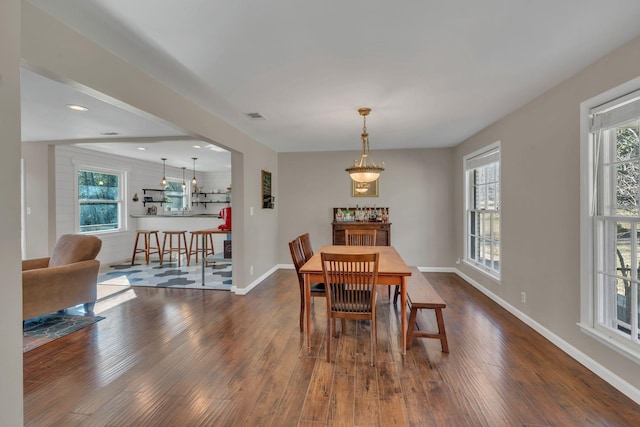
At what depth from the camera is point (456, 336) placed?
10.3 ft

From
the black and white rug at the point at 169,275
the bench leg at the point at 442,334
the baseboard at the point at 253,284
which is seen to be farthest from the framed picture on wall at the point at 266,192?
the bench leg at the point at 442,334

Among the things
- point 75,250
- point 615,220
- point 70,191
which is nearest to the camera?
point 615,220

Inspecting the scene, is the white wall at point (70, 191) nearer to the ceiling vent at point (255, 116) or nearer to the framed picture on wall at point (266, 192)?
the framed picture on wall at point (266, 192)

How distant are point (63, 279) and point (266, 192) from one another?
3123 mm

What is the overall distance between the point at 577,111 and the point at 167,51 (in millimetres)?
3314

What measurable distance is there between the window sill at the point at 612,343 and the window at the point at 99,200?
780 centimetres

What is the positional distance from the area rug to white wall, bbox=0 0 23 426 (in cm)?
195

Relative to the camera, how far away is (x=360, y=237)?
478 cm

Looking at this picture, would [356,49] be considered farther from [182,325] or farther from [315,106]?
[182,325]

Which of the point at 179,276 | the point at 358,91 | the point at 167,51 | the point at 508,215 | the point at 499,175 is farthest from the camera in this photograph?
the point at 179,276

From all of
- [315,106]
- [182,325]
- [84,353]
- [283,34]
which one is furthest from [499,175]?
[84,353]

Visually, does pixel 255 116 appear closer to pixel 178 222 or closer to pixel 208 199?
pixel 178 222

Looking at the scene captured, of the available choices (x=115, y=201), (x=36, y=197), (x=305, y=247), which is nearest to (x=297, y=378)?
(x=305, y=247)

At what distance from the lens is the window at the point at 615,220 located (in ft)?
7.21
